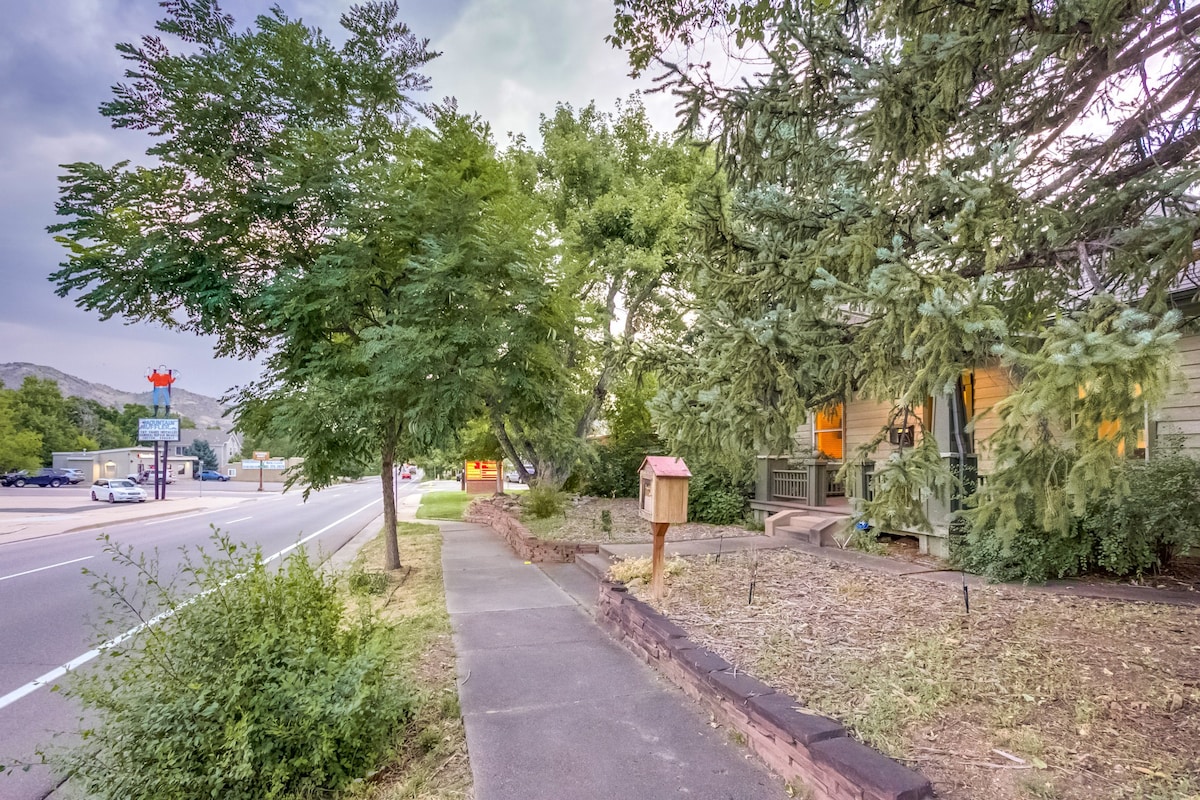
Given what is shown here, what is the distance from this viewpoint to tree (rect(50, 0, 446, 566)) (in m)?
7.13

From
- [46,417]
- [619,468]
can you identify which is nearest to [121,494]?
[619,468]

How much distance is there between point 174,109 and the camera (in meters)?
7.34

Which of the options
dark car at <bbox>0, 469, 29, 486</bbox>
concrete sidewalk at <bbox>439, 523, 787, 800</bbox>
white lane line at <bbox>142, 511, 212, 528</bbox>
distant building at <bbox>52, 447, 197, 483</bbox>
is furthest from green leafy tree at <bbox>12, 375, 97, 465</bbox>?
concrete sidewalk at <bbox>439, 523, 787, 800</bbox>

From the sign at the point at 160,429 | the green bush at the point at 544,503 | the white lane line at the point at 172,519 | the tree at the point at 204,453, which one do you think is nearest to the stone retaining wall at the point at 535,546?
the green bush at the point at 544,503

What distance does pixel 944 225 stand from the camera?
3.61 metres

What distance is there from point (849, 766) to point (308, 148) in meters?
8.16

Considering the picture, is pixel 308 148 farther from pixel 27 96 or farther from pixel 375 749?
pixel 27 96

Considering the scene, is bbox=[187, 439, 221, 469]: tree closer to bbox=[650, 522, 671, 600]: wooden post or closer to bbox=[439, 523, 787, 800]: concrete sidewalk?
bbox=[439, 523, 787, 800]: concrete sidewalk

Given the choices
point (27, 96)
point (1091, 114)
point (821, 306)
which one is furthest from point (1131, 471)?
point (27, 96)

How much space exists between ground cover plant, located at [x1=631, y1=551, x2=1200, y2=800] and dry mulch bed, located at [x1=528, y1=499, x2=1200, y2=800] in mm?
11

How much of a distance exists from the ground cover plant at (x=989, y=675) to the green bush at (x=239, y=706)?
2.69 meters

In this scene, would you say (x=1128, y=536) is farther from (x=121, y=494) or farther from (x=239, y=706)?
(x=121, y=494)

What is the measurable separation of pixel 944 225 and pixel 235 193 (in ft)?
26.0

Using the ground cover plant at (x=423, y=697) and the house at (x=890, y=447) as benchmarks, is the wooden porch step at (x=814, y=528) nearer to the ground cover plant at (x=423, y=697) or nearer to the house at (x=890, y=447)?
the house at (x=890, y=447)
